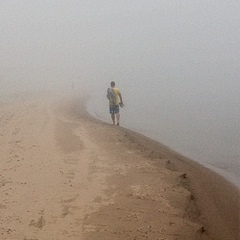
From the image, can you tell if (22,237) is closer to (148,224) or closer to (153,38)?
(148,224)

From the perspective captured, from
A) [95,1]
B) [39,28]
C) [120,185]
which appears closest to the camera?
[120,185]

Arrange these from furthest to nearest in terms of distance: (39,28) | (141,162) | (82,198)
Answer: (39,28) → (141,162) → (82,198)

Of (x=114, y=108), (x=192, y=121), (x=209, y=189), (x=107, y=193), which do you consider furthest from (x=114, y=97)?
(x=107, y=193)

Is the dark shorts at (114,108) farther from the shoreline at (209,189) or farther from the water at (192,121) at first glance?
the shoreline at (209,189)

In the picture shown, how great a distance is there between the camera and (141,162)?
10.6 m

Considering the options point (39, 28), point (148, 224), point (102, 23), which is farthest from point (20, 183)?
point (102, 23)

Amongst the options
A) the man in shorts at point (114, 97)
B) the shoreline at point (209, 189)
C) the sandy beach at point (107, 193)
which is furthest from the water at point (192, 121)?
the man in shorts at point (114, 97)

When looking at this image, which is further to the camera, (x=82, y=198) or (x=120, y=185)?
(x=120, y=185)

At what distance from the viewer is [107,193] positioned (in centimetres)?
845

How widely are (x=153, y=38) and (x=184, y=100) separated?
5353 cm

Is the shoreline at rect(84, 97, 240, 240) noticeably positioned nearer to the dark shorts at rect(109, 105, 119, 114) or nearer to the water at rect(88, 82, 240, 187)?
the water at rect(88, 82, 240, 187)

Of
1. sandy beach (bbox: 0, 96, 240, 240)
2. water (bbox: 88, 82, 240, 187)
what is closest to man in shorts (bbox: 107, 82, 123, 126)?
water (bbox: 88, 82, 240, 187)

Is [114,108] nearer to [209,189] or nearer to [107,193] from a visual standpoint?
[209,189]

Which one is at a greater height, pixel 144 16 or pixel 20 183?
pixel 144 16
